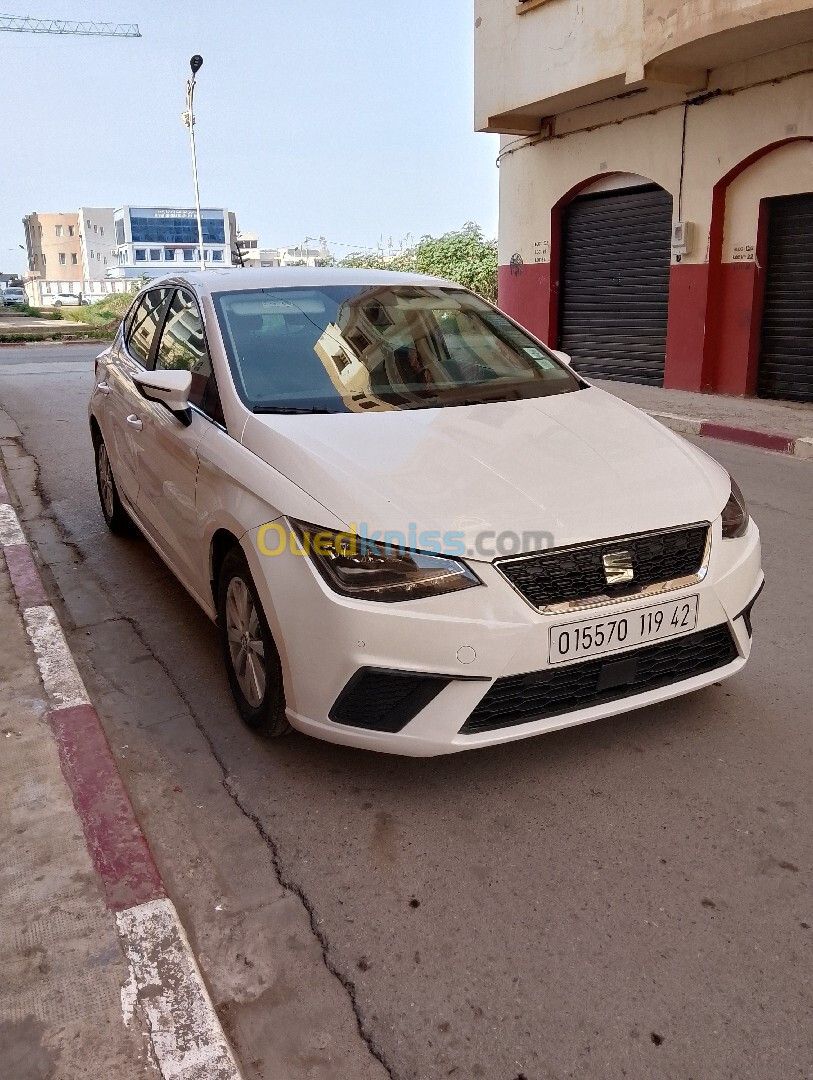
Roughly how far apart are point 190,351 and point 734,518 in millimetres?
2352

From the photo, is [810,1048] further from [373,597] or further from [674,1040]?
[373,597]

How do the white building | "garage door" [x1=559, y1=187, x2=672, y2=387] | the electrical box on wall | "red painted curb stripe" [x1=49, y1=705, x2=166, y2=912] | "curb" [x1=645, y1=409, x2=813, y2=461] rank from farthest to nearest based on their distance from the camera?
the white building → "garage door" [x1=559, y1=187, x2=672, y2=387] → the electrical box on wall → "curb" [x1=645, y1=409, x2=813, y2=461] → "red painted curb stripe" [x1=49, y1=705, x2=166, y2=912]

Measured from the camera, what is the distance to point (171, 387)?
11.8ft

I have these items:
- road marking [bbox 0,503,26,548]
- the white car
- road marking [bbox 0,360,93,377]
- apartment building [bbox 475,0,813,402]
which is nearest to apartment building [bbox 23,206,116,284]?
road marking [bbox 0,360,93,377]

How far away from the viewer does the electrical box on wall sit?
39.9 ft

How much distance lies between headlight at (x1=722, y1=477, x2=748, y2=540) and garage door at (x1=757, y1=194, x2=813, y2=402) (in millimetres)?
8956

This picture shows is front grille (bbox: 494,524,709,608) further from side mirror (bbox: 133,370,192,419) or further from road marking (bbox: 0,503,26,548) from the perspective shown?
road marking (bbox: 0,503,26,548)

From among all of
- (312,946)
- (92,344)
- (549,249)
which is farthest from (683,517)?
(92,344)

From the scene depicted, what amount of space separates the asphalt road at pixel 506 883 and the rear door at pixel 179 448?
566 millimetres

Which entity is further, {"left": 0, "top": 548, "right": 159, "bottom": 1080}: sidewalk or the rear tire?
the rear tire

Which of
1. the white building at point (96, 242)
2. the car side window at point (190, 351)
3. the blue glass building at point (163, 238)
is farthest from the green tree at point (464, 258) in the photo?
the white building at point (96, 242)

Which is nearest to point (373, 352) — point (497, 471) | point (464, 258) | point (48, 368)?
point (497, 471)

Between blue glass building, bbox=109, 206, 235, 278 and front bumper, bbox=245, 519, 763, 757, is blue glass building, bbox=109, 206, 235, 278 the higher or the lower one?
the higher one

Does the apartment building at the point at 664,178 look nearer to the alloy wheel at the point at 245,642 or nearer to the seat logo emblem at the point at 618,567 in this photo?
the seat logo emblem at the point at 618,567
